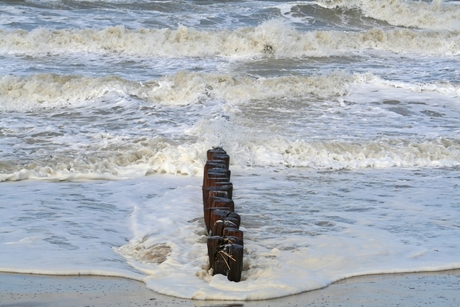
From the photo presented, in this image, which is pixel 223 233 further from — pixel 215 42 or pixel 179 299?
pixel 215 42

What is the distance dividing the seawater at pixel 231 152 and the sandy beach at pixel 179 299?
11 centimetres

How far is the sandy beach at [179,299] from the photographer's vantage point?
3.82m

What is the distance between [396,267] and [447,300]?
662 mm

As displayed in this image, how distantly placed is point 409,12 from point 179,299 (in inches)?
874

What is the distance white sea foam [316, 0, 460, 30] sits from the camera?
23547 millimetres

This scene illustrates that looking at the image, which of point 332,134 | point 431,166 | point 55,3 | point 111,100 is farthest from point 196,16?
point 431,166

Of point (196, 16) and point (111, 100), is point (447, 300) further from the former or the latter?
point (196, 16)

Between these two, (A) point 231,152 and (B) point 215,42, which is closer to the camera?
(A) point 231,152

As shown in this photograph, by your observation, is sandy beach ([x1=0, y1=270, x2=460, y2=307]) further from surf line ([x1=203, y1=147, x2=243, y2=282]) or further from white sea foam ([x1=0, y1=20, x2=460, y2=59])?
white sea foam ([x1=0, y1=20, x2=460, y2=59])

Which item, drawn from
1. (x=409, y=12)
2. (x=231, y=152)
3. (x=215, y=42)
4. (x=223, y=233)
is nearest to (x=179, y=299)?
(x=223, y=233)

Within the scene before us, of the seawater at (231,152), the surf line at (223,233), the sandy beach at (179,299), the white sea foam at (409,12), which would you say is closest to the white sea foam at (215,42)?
the seawater at (231,152)

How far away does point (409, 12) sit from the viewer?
950 inches

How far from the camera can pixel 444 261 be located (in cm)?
473

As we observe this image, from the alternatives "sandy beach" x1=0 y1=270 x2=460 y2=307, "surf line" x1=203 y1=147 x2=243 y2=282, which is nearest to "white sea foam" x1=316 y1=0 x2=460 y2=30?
"surf line" x1=203 y1=147 x2=243 y2=282
